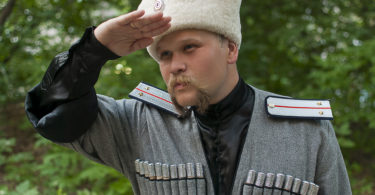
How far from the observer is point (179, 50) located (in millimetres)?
1635

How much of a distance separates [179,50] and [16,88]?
4.75 m

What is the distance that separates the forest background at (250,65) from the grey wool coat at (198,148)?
1.53 metres

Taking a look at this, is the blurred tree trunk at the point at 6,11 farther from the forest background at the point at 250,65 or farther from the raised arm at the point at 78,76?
the raised arm at the point at 78,76

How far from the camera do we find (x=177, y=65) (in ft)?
5.30

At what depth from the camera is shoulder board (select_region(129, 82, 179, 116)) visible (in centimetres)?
191

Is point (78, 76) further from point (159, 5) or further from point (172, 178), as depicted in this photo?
point (172, 178)

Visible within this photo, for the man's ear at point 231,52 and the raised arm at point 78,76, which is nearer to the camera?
the raised arm at point 78,76

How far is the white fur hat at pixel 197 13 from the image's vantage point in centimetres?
159

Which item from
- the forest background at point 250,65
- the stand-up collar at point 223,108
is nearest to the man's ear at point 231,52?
the stand-up collar at point 223,108

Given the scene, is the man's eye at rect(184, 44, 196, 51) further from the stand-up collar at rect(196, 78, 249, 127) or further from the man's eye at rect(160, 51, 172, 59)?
the stand-up collar at rect(196, 78, 249, 127)

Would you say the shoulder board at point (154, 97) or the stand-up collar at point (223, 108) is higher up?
the stand-up collar at point (223, 108)

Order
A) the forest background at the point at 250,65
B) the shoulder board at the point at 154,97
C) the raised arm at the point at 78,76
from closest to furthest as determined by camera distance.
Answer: the raised arm at the point at 78,76, the shoulder board at the point at 154,97, the forest background at the point at 250,65

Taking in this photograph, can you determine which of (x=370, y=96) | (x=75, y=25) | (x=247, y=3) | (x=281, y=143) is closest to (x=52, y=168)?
(x=75, y=25)

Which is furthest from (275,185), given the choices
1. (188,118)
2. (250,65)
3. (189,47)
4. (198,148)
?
(250,65)
